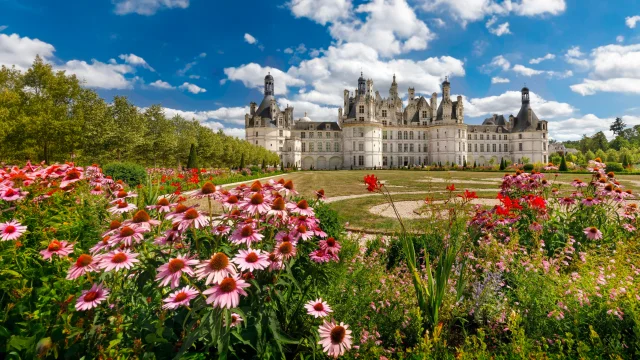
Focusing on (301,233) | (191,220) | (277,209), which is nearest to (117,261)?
(191,220)

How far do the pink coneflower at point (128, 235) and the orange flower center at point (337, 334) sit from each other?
1260 mm

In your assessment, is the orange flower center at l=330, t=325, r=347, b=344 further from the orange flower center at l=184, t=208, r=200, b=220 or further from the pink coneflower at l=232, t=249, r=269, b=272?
the orange flower center at l=184, t=208, r=200, b=220

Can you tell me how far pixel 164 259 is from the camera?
202 cm

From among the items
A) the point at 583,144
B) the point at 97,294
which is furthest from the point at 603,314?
the point at 583,144

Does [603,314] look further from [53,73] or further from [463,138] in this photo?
Answer: [463,138]

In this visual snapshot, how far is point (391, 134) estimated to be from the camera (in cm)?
6962

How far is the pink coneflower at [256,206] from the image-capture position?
2102mm

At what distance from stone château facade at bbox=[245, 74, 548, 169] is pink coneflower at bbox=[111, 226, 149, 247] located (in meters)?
63.9

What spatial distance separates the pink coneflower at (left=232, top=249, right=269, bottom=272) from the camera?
5.70ft

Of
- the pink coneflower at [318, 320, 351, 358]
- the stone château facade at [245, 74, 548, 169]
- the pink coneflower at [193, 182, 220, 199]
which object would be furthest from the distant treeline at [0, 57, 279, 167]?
the stone château facade at [245, 74, 548, 169]

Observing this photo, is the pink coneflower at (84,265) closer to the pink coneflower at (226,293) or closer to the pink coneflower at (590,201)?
the pink coneflower at (226,293)

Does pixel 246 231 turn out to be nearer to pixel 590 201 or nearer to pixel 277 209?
pixel 277 209

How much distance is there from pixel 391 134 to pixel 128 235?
70.5 meters

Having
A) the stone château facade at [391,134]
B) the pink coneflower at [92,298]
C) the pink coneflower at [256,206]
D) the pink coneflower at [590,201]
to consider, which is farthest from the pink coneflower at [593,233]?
the stone château facade at [391,134]
